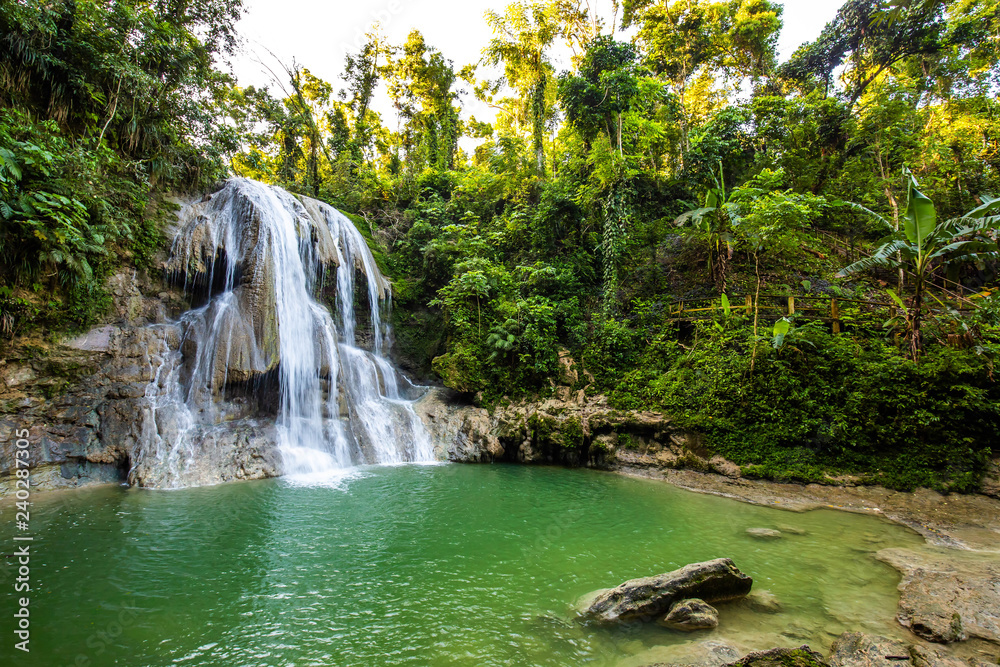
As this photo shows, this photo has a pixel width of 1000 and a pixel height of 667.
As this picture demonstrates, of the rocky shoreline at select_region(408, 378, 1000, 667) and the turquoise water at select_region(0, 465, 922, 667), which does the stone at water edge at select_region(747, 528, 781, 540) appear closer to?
the turquoise water at select_region(0, 465, 922, 667)

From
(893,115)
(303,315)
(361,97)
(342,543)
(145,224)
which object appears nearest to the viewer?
(342,543)

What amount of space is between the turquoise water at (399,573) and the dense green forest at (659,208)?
2.85m

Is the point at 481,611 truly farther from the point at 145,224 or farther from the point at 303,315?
the point at 145,224

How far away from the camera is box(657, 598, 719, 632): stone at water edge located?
3.33 m

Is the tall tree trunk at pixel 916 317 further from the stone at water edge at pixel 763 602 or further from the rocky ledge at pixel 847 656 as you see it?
the rocky ledge at pixel 847 656

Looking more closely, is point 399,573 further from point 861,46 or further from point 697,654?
point 861,46

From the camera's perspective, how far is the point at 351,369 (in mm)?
12156

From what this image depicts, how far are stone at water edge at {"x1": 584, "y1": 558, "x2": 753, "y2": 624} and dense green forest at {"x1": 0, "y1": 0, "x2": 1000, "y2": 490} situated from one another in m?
5.37

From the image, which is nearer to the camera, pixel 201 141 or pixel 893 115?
pixel 201 141

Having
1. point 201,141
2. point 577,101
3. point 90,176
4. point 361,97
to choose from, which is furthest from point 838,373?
point 361,97

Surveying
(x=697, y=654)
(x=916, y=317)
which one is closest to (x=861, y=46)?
(x=916, y=317)

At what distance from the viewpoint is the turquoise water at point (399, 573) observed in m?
3.14

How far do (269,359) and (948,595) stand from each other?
11612 millimetres

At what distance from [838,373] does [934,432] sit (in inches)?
65.0
